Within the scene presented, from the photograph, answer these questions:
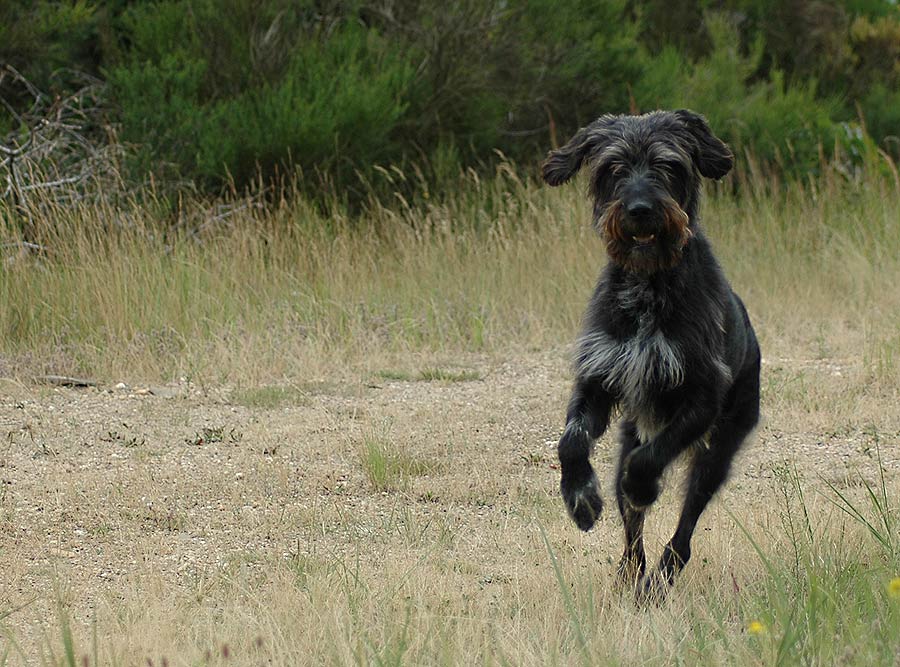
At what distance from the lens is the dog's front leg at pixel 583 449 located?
→ 4660 mm

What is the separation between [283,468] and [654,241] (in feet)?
8.12

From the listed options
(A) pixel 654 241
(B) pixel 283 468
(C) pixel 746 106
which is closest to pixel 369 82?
(C) pixel 746 106

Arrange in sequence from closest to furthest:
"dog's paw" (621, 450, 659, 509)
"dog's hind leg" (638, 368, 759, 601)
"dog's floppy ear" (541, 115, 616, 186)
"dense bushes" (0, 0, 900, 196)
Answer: "dog's paw" (621, 450, 659, 509) → "dog's hind leg" (638, 368, 759, 601) → "dog's floppy ear" (541, 115, 616, 186) → "dense bushes" (0, 0, 900, 196)

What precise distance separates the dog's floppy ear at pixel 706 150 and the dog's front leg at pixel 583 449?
3.56ft

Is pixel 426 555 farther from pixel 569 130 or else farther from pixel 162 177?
pixel 569 130

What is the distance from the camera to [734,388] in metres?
5.35

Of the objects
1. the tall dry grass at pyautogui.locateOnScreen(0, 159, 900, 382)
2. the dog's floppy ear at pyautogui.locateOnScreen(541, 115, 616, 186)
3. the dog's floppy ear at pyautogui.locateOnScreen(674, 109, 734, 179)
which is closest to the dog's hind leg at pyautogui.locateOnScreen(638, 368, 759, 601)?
the dog's floppy ear at pyautogui.locateOnScreen(674, 109, 734, 179)

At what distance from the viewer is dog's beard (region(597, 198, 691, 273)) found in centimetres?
496

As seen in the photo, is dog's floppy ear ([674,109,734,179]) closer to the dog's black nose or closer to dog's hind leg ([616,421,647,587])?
the dog's black nose

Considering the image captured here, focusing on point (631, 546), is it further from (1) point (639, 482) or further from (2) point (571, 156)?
(2) point (571, 156)

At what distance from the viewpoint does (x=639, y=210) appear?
16.2 feet

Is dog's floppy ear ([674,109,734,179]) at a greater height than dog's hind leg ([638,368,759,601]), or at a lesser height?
greater

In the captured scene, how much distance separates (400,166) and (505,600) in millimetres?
8963

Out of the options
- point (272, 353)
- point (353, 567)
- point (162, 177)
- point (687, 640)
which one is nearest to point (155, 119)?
point (162, 177)
